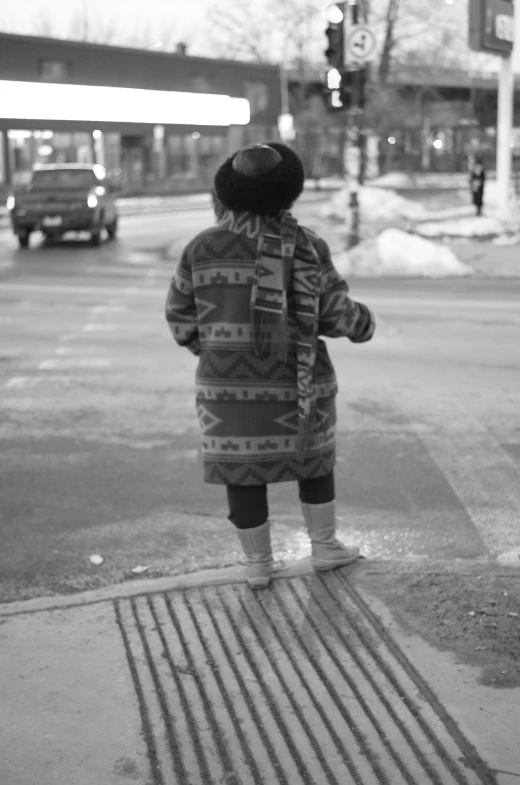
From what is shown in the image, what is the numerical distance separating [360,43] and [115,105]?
39200 millimetres

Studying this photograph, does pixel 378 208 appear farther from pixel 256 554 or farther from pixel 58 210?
pixel 256 554

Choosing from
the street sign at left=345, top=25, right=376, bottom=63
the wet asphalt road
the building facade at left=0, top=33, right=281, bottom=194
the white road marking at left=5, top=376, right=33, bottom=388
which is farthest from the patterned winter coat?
the building facade at left=0, top=33, right=281, bottom=194

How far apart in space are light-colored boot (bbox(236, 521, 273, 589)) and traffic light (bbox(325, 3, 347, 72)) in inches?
634

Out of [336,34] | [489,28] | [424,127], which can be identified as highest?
[489,28]

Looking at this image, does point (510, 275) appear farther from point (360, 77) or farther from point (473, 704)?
point (473, 704)

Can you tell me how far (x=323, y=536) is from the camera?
14.5 ft

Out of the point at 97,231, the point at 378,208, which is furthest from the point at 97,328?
the point at 378,208

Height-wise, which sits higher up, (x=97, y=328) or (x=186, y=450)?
(x=186, y=450)

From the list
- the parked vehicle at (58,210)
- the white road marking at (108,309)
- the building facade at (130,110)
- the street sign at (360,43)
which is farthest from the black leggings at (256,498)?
the building facade at (130,110)

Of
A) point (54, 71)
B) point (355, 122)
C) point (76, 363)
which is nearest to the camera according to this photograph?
point (76, 363)

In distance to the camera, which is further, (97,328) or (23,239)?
(23,239)

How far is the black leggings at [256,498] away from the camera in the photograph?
167 inches

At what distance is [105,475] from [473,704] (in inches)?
126

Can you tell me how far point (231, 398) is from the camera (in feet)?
13.5
